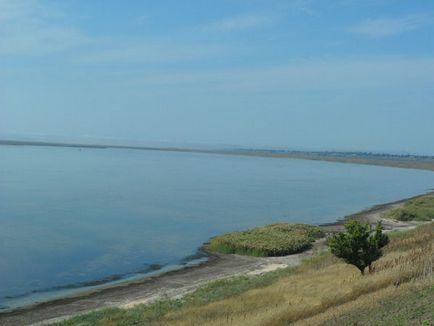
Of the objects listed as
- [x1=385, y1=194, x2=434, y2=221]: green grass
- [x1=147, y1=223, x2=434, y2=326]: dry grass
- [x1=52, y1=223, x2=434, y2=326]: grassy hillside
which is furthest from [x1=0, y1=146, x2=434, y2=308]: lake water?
[x1=147, y1=223, x2=434, y2=326]: dry grass

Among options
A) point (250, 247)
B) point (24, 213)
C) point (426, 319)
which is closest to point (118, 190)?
point (24, 213)

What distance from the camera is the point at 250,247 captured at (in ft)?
142

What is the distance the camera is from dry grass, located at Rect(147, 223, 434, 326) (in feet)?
55.9

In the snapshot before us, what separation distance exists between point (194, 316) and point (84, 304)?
10.6m

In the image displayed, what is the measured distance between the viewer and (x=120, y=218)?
201 ft

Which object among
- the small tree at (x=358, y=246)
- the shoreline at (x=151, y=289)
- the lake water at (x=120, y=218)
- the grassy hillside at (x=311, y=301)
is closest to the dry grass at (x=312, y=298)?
the grassy hillside at (x=311, y=301)

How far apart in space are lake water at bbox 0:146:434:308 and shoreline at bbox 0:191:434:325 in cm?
198

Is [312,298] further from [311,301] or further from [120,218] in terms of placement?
[120,218]

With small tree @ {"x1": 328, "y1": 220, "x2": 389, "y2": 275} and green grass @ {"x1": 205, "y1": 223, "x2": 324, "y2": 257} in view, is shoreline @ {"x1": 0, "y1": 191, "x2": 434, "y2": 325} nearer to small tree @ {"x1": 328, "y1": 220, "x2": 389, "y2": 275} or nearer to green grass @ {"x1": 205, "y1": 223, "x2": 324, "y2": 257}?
green grass @ {"x1": 205, "y1": 223, "x2": 324, "y2": 257}

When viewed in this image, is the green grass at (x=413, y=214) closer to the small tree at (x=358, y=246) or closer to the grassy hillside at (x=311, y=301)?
the grassy hillside at (x=311, y=301)

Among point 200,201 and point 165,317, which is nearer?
point 165,317

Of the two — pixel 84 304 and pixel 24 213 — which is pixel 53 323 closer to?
pixel 84 304

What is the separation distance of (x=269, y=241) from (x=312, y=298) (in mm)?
24441

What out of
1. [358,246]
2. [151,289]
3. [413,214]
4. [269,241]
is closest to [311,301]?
[358,246]
